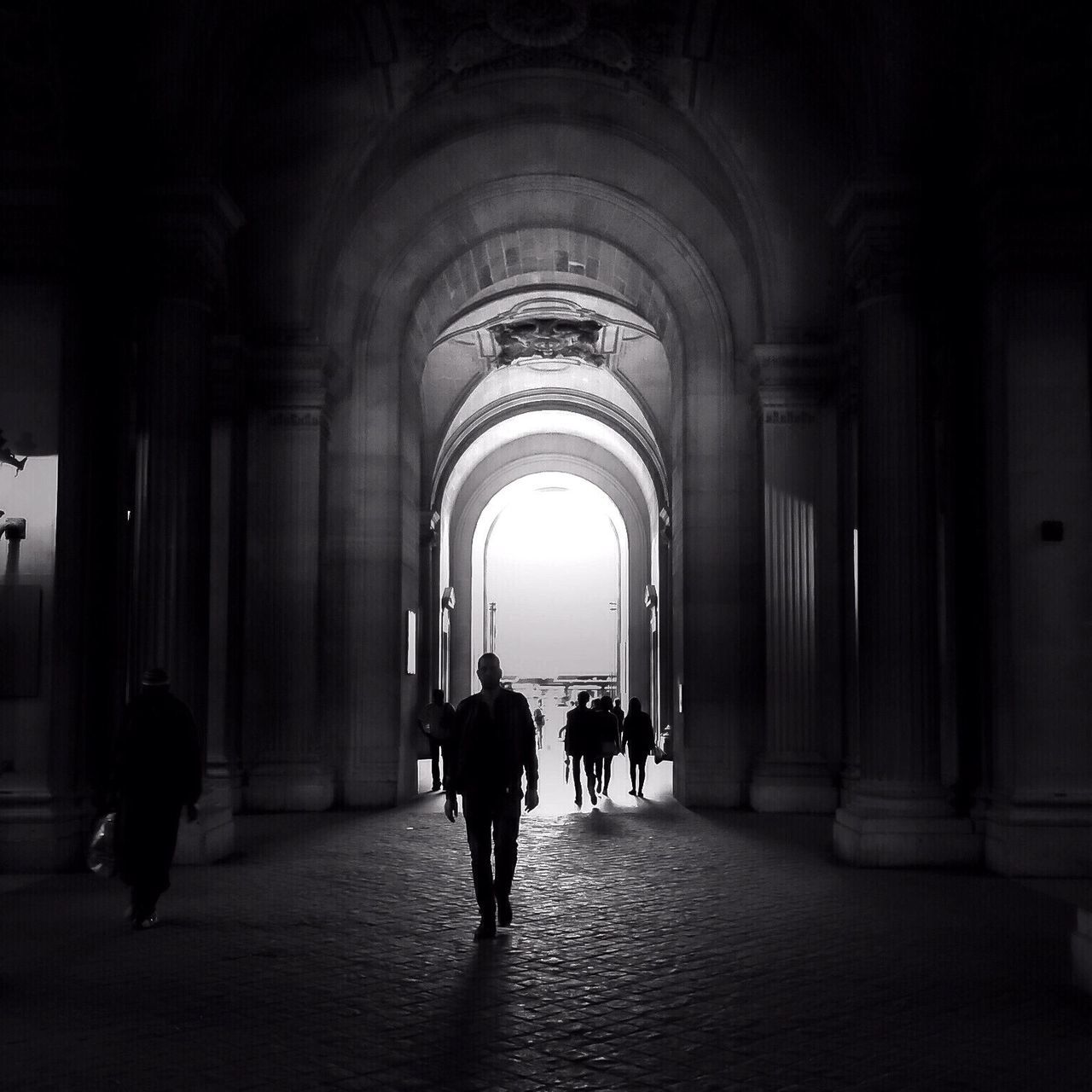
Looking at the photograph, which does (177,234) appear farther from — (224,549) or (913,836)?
(913,836)

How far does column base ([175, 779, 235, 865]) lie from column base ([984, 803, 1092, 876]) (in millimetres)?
6941

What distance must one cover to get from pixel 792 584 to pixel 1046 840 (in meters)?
6.39

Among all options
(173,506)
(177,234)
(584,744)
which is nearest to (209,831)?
(173,506)

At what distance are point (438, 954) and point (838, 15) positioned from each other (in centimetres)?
1017

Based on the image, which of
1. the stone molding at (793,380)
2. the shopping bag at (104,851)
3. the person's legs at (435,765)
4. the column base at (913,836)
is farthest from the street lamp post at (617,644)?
the shopping bag at (104,851)

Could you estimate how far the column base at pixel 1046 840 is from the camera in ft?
35.4

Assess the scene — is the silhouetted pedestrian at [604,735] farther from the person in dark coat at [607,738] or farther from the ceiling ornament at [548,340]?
the ceiling ornament at [548,340]

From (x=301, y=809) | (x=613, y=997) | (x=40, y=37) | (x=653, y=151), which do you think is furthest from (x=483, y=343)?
(x=613, y=997)

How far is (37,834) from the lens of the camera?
11.1m

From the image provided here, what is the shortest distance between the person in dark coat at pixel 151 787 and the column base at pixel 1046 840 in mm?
6695

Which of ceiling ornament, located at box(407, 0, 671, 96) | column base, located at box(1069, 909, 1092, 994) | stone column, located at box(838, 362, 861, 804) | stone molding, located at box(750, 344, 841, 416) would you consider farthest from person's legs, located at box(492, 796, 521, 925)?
ceiling ornament, located at box(407, 0, 671, 96)

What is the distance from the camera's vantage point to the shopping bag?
28.2ft

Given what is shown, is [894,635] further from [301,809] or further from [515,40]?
[515,40]

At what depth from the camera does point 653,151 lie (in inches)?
717
